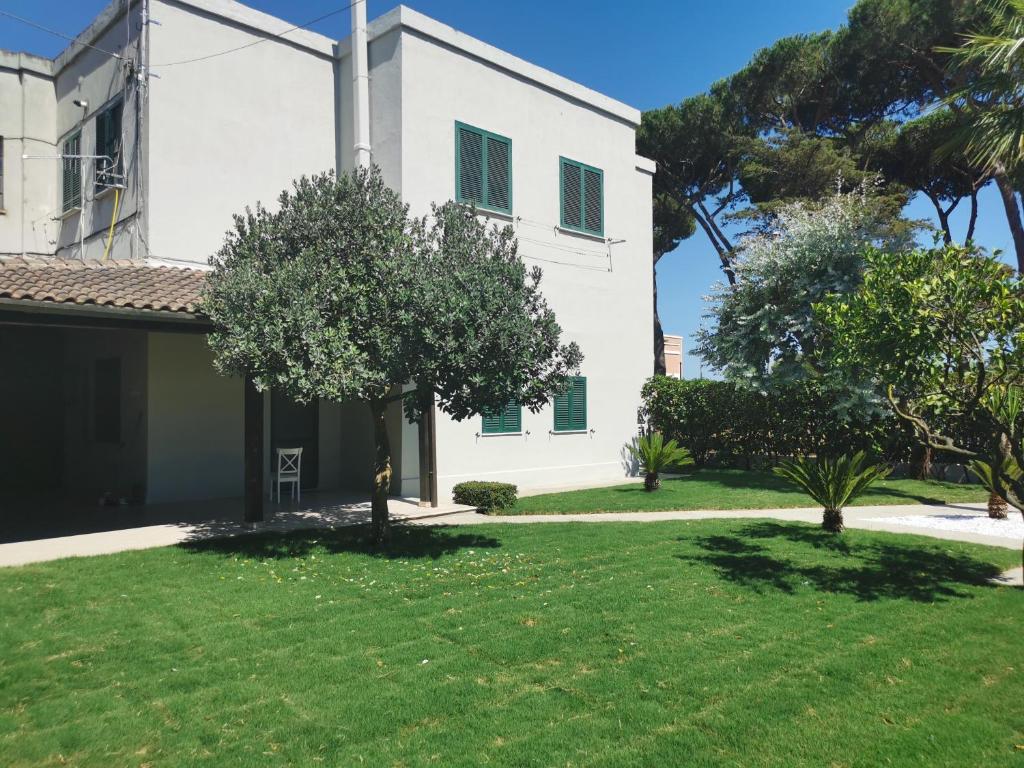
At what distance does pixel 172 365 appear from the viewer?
12.1 metres

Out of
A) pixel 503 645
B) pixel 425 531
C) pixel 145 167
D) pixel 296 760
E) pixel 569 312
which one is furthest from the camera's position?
pixel 569 312

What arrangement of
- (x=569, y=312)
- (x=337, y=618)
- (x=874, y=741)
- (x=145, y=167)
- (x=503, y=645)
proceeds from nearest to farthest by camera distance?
(x=874, y=741) < (x=503, y=645) < (x=337, y=618) < (x=145, y=167) < (x=569, y=312)

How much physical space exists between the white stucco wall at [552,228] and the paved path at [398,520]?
5.87 feet

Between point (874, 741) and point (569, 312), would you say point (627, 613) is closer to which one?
point (874, 741)

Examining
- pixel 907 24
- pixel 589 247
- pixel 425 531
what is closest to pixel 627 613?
pixel 425 531

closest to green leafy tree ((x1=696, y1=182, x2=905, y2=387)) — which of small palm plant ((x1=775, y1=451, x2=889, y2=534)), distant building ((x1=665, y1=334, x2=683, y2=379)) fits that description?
small palm plant ((x1=775, y1=451, x2=889, y2=534))

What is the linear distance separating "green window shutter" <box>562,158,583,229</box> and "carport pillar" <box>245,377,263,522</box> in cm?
808

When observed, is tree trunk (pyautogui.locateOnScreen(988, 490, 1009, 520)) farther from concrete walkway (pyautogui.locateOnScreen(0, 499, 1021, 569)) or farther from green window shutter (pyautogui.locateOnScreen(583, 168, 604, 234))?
green window shutter (pyautogui.locateOnScreen(583, 168, 604, 234))

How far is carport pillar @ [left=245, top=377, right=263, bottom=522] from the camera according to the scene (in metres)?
10.2

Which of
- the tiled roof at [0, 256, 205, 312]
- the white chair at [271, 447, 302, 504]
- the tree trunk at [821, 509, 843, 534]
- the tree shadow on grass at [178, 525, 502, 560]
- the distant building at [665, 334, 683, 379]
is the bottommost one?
the tree shadow on grass at [178, 525, 502, 560]

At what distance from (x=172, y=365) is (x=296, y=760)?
9.81 m

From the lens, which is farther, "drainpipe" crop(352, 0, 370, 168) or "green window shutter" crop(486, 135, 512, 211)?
"green window shutter" crop(486, 135, 512, 211)

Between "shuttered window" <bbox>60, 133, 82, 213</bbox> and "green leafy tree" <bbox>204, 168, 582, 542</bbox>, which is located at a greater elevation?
"shuttered window" <bbox>60, 133, 82, 213</bbox>

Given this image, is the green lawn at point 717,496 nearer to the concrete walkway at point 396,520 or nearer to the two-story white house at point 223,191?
the concrete walkway at point 396,520
